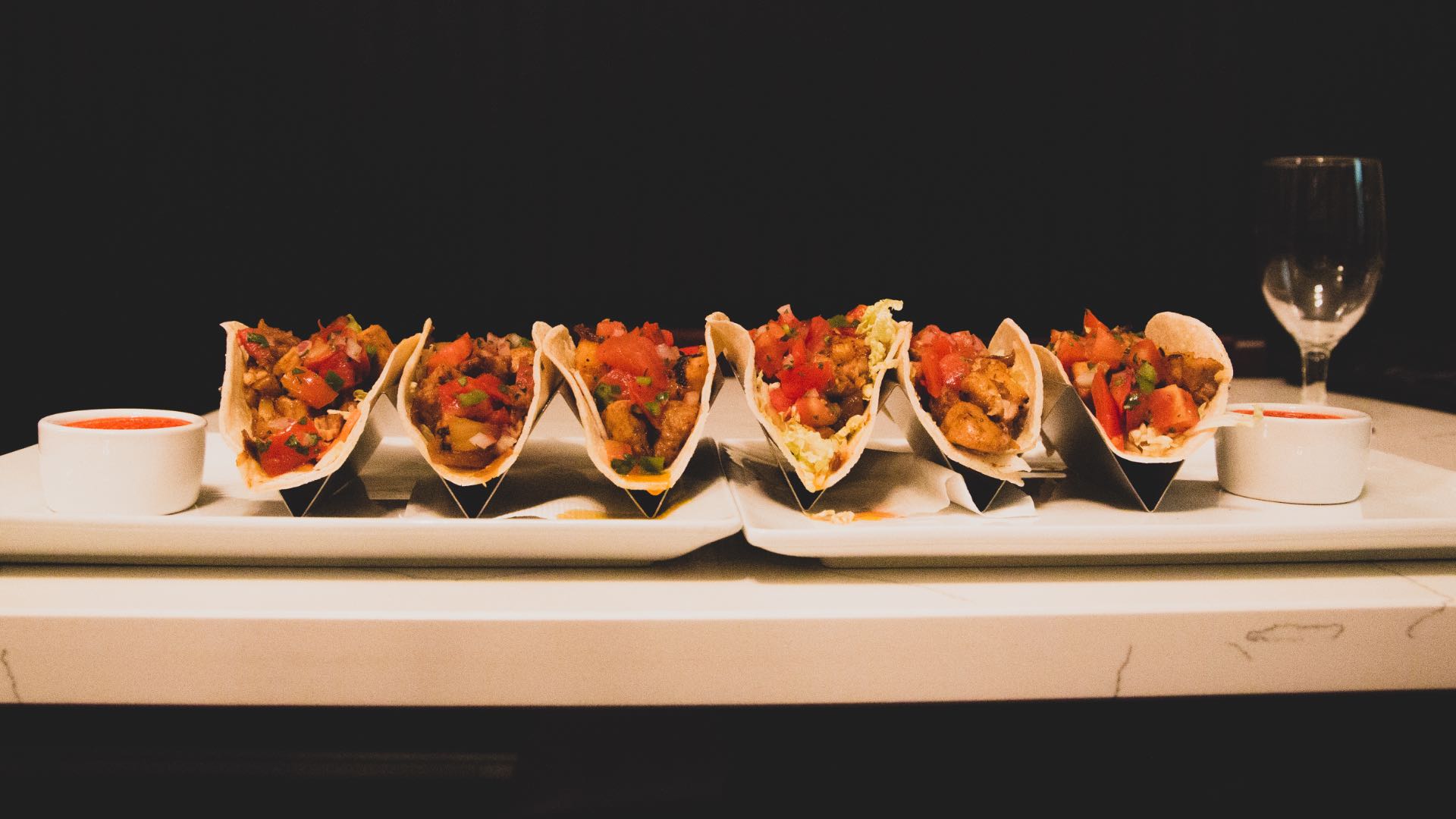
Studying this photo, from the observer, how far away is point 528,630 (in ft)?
3.57

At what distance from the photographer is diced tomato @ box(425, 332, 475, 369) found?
1507mm

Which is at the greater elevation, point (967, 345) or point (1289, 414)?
point (967, 345)

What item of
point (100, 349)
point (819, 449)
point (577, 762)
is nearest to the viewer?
point (819, 449)

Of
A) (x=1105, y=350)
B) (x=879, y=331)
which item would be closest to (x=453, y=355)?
(x=879, y=331)

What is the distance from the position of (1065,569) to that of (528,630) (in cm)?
74

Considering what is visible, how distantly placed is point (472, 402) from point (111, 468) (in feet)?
1.62

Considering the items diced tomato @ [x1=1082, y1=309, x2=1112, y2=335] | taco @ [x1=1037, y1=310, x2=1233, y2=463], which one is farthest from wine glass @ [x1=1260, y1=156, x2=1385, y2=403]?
diced tomato @ [x1=1082, y1=309, x2=1112, y2=335]

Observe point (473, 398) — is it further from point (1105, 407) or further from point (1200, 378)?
point (1200, 378)

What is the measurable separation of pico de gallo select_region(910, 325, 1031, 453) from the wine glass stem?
1.05m

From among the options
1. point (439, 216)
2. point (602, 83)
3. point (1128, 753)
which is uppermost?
point (602, 83)

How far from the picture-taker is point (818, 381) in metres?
1.54

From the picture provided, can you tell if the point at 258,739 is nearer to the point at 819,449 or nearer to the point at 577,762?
the point at 577,762

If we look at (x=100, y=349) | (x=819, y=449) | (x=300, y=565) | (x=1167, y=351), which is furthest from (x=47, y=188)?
(x=1167, y=351)

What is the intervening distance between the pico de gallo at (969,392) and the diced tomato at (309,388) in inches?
37.3
